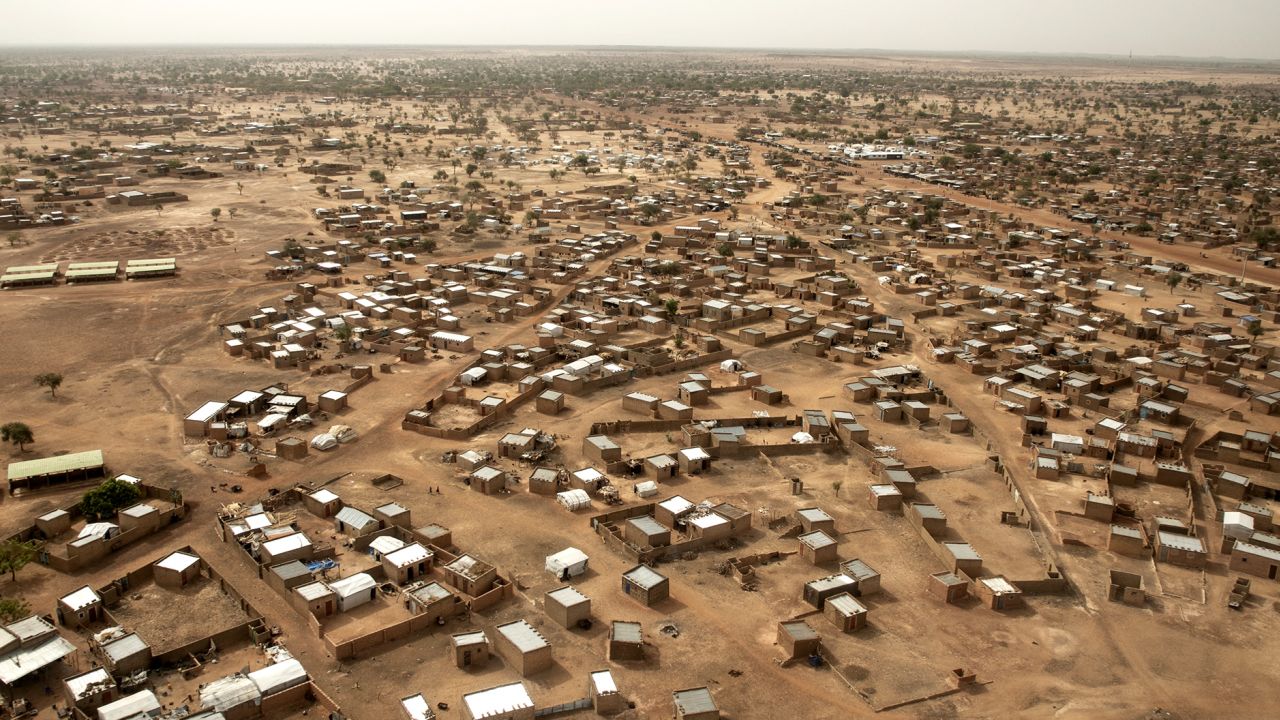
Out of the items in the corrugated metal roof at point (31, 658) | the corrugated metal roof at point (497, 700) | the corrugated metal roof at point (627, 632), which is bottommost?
the corrugated metal roof at point (627, 632)

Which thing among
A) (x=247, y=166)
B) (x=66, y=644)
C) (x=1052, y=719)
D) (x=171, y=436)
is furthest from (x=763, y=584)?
(x=247, y=166)

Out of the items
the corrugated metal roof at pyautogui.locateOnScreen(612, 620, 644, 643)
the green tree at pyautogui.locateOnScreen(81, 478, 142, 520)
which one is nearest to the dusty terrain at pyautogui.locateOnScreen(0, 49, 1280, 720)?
the corrugated metal roof at pyautogui.locateOnScreen(612, 620, 644, 643)

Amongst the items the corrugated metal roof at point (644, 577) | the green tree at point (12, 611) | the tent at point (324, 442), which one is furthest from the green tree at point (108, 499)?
the corrugated metal roof at point (644, 577)

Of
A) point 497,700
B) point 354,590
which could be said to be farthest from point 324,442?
point 497,700

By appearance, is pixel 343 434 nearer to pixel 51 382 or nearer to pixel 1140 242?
pixel 51 382

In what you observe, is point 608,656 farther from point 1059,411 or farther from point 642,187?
Answer: point 642,187

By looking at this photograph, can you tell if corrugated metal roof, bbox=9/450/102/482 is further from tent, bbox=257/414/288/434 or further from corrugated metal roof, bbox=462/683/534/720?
corrugated metal roof, bbox=462/683/534/720

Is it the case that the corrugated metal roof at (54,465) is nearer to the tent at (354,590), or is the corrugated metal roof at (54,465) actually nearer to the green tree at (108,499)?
the green tree at (108,499)

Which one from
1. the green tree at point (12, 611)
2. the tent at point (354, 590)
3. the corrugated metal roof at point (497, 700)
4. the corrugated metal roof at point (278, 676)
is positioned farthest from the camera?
the tent at point (354, 590)
